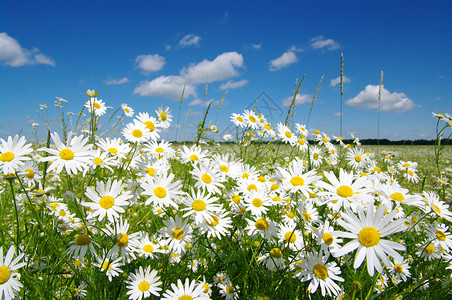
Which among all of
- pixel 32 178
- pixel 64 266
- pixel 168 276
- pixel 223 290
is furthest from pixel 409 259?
pixel 32 178

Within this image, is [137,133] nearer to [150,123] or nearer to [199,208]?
[150,123]

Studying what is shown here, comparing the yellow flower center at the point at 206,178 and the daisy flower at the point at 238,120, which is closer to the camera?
the yellow flower center at the point at 206,178

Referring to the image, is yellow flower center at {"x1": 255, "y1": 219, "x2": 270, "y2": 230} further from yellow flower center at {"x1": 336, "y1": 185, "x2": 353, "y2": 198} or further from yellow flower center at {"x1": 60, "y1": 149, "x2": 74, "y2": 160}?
yellow flower center at {"x1": 60, "y1": 149, "x2": 74, "y2": 160}

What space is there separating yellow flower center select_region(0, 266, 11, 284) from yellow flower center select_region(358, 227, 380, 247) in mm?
1628

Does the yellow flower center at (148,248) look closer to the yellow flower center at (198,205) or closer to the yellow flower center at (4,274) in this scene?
the yellow flower center at (198,205)

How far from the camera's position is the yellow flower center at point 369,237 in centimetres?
104

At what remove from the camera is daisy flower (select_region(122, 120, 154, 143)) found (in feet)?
5.72

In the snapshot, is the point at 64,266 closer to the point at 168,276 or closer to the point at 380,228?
the point at 168,276

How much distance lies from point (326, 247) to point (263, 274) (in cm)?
42

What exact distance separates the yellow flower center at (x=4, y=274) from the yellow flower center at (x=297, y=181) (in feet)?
5.21

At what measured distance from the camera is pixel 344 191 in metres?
1.44

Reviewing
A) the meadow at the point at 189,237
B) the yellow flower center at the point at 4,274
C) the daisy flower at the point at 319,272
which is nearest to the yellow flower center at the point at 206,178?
the meadow at the point at 189,237

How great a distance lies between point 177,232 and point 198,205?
0.74 ft

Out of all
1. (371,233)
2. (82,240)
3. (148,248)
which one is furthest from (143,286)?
(371,233)
